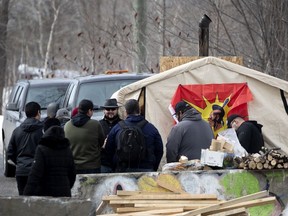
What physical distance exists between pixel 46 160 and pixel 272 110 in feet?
14.9

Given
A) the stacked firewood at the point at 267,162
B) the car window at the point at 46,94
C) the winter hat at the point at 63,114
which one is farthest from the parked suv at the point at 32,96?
the stacked firewood at the point at 267,162

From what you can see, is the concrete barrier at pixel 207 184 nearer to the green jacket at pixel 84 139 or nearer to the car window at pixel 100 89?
the green jacket at pixel 84 139

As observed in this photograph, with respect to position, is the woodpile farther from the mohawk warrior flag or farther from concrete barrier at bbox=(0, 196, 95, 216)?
the mohawk warrior flag

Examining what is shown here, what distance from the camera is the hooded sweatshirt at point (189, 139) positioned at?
1230 cm

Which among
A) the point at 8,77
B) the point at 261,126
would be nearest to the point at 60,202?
the point at 261,126

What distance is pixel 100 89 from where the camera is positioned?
1733 cm

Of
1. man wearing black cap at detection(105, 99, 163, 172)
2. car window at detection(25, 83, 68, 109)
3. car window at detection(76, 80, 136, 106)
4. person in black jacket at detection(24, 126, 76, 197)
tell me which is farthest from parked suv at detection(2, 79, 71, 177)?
person in black jacket at detection(24, 126, 76, 197)

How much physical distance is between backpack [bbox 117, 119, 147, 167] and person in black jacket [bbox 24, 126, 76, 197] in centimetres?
122

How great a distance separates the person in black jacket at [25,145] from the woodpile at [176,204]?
1.42 m

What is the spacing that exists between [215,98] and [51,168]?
407cm

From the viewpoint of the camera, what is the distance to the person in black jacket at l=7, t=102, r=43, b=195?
38.5ft

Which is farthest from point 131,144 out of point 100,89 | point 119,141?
point 100,89

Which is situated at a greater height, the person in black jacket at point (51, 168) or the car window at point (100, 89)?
the car window at point (100, 89)

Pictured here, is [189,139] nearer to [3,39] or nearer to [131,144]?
[131,144]
